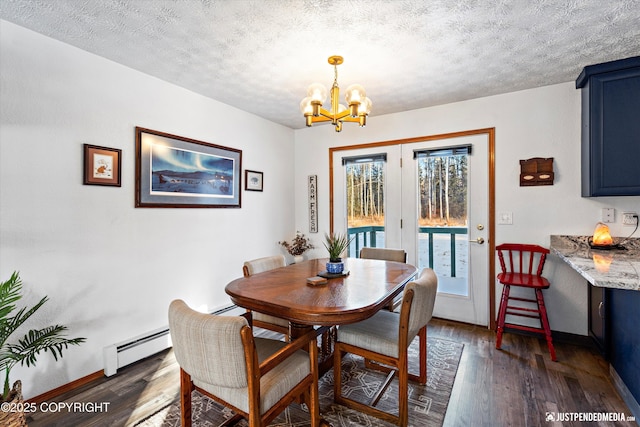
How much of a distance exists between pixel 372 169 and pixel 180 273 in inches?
97.4

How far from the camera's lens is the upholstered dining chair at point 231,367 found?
120cm

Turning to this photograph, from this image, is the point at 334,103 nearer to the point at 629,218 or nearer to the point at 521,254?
the point at 521,254

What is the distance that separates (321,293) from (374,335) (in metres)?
0.41

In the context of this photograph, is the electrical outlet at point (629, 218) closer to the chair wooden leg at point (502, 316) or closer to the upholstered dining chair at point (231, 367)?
the chair wooden leg at point (502, 316)

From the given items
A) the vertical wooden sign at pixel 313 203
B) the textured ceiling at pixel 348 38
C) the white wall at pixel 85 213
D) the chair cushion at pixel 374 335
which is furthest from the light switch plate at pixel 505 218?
the white wall at pixel 85 213

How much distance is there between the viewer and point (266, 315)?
7.41 ft

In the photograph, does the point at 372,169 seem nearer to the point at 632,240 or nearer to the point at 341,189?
the point at 341,189

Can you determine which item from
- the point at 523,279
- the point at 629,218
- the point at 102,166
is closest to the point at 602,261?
the point at 523,279

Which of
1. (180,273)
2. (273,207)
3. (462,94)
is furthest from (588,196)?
(180,273)

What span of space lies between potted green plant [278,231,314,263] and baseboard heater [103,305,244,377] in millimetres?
1731

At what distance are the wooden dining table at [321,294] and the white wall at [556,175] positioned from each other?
1.55 m

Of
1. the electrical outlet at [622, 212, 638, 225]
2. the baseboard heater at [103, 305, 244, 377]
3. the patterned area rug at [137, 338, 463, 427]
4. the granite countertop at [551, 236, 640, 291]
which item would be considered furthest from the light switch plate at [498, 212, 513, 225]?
the baseboard heater at [103, 305, 244, 377]

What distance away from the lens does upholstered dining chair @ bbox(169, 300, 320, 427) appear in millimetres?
1199

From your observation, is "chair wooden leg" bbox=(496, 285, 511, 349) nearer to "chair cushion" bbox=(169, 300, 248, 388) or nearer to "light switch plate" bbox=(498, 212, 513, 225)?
"light switch plate" bbox=(498, 212, 513, 225)
